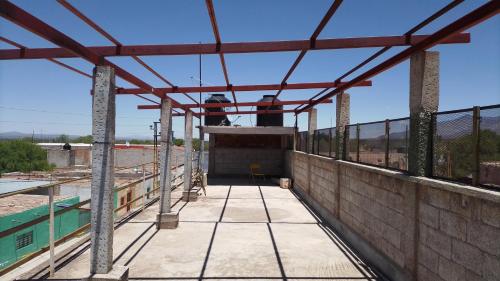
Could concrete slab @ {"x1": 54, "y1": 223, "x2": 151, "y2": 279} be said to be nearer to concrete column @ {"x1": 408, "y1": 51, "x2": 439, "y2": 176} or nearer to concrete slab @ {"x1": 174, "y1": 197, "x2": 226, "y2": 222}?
concrete slab @ {"x1": 174, "y1": 197, "x2": 226, "y2": 222}

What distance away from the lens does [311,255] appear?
6.34 metres

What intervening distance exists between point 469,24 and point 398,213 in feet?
9.28

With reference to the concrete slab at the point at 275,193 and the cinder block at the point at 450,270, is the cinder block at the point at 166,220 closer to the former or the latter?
the concrete slab at the point at 275,193

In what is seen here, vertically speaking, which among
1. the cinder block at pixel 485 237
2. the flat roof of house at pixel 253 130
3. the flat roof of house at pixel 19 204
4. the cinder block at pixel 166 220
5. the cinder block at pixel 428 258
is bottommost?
the flat roof of house at pixel 19 204

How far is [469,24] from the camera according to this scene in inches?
137

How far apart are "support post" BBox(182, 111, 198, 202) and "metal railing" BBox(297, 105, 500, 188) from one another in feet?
21.4

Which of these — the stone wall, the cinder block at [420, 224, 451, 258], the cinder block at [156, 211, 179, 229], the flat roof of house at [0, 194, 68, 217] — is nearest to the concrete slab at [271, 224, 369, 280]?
the stone wall

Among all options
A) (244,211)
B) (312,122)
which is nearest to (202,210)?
(244,211)

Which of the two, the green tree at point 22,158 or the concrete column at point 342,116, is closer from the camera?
the concrete column at point 342,116

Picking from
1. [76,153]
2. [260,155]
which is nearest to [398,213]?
[260,155]

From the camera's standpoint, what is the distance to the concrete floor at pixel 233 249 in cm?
539

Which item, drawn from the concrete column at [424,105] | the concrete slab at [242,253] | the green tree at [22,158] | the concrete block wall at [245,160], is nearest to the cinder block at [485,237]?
the concrete column at [424,105]

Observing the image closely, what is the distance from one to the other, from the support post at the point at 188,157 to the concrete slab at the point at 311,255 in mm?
4545

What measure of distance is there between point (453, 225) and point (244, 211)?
7.18 m
